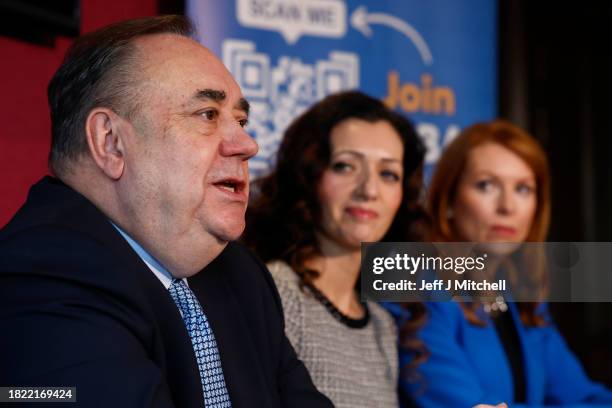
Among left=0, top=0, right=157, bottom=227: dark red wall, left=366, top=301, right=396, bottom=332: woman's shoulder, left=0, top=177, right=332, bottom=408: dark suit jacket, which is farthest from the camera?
left=366, top=301, right=396, bottom=332: woman's shoulder

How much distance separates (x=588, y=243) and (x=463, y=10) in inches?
53.5

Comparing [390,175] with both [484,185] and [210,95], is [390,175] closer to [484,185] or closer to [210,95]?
[484,185]

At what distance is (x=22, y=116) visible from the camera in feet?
6.49

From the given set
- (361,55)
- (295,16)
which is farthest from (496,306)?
(295,16)

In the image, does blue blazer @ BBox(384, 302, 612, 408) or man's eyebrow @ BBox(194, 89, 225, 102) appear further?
blue blazer @ BBox(384, 302, 612, 408)

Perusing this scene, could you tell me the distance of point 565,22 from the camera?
3.71 meters

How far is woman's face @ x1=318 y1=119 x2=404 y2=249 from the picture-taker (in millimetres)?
2072

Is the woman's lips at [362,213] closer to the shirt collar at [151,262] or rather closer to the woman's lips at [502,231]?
the woman's lips at [502,231]

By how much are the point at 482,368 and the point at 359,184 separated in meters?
0.71

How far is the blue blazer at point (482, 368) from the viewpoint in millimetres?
2105

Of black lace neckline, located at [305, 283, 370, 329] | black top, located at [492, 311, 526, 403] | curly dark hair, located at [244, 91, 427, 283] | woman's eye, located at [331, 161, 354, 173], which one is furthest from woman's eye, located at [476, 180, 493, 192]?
black lace neckline, located at [305, 283, 370, 329]

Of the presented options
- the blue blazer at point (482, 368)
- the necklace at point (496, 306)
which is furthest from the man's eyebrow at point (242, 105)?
the necklace at point (496, 306)

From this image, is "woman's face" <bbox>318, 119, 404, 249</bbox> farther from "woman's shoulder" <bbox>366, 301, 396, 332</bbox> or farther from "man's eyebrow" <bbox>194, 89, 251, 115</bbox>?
"man's eyebrow" <bbox>194, 89, 251, 115</bbox>

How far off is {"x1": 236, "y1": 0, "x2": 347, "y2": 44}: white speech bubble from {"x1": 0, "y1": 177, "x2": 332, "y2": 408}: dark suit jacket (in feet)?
5.03
